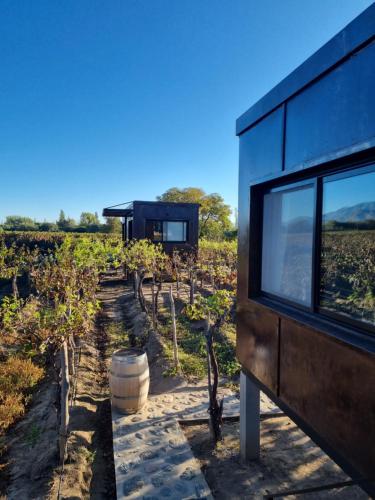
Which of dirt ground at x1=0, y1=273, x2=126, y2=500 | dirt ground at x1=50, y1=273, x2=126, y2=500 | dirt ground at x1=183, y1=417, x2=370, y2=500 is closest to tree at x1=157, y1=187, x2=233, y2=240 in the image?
dirt ground at x1=50, y1=273, x2=126, y2=500

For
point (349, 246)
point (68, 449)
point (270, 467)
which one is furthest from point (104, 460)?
point (349, 246)

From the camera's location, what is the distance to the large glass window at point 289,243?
9.47 ft

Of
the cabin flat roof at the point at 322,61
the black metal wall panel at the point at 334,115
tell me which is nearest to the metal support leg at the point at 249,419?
the black metal wall panel at the point at 334,115

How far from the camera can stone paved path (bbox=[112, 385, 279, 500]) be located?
3902mm

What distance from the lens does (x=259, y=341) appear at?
365 centimetres

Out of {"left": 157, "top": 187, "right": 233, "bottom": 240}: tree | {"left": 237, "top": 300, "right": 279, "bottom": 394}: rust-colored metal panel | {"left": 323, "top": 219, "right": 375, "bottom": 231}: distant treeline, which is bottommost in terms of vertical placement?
{"left": 237, "top": 300, "right": 279, "bottom": 394}: rust-colored metal panel

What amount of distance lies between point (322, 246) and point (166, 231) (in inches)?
676

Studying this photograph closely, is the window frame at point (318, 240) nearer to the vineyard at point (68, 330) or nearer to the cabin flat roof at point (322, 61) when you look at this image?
the cabin flat roof at point (322, 61)

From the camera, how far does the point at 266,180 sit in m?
3.46

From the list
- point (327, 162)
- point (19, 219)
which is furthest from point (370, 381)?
point (19, 219)

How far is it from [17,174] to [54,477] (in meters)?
49.1

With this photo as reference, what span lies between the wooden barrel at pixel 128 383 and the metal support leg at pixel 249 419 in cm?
201

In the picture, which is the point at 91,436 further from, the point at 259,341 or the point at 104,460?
the point at 259,341

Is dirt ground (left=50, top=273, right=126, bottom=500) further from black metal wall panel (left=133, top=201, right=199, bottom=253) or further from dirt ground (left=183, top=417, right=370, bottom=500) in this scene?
black metal wall panel (left=133, top=201, right=199, bottom=253)
